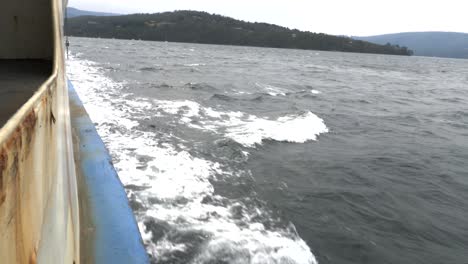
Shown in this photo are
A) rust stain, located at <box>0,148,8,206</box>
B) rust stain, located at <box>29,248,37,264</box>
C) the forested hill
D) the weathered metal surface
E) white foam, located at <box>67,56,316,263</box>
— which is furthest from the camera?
the forested hill

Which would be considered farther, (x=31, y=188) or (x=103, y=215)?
(x=103, y=215)

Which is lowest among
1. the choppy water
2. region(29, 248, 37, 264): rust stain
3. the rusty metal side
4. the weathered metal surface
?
the choppy water

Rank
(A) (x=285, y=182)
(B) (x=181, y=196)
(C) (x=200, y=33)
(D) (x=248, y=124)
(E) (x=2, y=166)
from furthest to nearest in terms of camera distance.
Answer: (C) (x=200, y=33)
(D) (x=248, y=124)
(A) (x=285, y=182)
(B) (x=181, y=196)
(E) (x=2, y=166)

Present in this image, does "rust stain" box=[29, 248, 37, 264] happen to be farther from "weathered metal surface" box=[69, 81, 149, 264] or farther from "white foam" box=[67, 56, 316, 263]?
"white foam" box=[67, 56, 316, 263]

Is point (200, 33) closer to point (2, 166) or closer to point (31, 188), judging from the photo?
point (31, 188)

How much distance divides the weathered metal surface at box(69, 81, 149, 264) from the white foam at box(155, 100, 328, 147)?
4.51m

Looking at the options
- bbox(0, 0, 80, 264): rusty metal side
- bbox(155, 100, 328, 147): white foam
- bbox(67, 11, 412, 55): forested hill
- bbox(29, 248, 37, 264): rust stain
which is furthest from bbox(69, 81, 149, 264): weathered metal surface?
bbox(67, 11, 412, 55): forested hill

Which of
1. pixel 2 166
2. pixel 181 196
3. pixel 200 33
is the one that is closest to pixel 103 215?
pixel 181 196

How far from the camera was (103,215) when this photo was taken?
12.5 feet

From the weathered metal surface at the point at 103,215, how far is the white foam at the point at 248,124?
14.8 feet

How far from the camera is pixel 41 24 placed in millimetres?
4160

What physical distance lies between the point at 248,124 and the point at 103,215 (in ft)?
25.7

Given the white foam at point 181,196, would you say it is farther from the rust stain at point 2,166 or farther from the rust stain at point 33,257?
the rust stain at point 2,166

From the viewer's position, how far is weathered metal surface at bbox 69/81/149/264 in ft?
10.7
